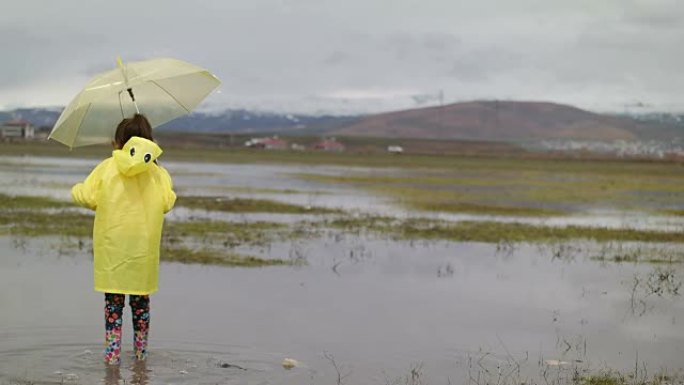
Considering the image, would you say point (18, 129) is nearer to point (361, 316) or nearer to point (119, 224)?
point (361, 316)

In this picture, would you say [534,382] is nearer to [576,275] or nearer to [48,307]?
[48,307]

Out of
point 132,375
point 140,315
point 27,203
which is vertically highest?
point 27,203

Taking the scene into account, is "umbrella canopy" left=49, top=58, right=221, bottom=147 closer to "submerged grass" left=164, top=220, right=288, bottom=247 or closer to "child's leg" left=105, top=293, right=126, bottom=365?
"child's leg" left=105, top=293, right=126, bottom=365

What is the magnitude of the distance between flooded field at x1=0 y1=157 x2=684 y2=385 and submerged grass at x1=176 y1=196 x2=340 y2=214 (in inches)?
285

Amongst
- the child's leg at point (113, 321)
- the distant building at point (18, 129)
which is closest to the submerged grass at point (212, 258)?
the child's leg at point (113, 321)

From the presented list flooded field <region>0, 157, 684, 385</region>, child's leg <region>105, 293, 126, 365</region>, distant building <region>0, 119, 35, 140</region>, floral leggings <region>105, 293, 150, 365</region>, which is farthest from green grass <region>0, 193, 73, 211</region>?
distant building <region>0, 119, 35, 140</region>

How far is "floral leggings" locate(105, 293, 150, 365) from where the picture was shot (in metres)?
8.33

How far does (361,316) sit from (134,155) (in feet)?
13.6

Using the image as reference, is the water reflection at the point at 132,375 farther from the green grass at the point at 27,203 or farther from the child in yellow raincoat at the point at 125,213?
the green grass at the point at 27,203

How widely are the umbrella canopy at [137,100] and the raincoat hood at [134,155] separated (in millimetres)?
653

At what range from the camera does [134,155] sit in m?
7.96

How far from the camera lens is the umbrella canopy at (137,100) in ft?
27.8

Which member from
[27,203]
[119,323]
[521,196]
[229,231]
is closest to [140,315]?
[119,323]

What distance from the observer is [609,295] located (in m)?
13.5
